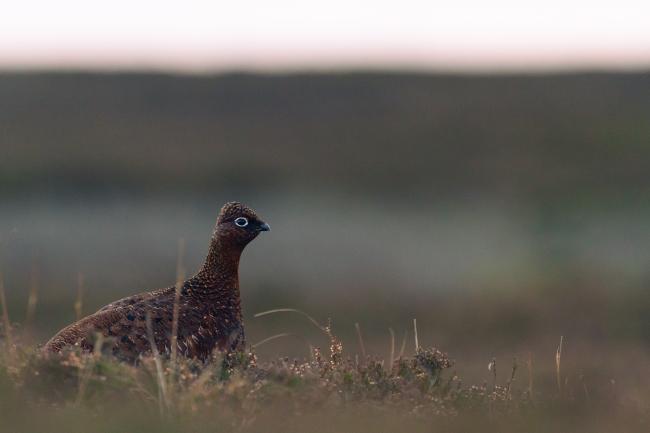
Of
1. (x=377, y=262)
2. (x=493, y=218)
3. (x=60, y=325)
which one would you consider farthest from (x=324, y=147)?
(x=60, y=325)

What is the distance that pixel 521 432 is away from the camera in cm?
463

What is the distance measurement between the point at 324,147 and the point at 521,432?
87.1ft

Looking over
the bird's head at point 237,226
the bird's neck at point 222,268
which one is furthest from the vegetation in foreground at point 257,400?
the bird's head at point 237,226

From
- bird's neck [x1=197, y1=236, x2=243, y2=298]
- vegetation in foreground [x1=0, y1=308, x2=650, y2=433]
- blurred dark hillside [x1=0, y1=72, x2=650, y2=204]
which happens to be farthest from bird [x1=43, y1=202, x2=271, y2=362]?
blurred dark hillside [x1=0, y1=72, x2=650, y2=204]

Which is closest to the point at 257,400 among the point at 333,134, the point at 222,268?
the point at 222,268

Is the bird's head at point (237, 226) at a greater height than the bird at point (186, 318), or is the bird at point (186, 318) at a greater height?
the bird's head at point (237, 226)

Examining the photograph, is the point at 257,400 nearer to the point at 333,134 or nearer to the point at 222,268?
the point at 222,268

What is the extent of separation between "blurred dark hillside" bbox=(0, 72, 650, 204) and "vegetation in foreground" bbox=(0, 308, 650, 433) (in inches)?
843

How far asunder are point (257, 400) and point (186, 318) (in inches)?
68.7

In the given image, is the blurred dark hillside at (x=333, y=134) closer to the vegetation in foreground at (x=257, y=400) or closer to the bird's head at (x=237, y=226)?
the bird's head at (x=237, y=226)

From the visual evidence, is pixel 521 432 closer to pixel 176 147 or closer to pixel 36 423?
pixel 36 423

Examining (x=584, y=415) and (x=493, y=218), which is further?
(x=493, y=218)

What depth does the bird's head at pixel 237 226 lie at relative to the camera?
25.6 ft

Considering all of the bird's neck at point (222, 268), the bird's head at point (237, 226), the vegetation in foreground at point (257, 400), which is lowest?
the vegetation in foreground at point (257, 400)
